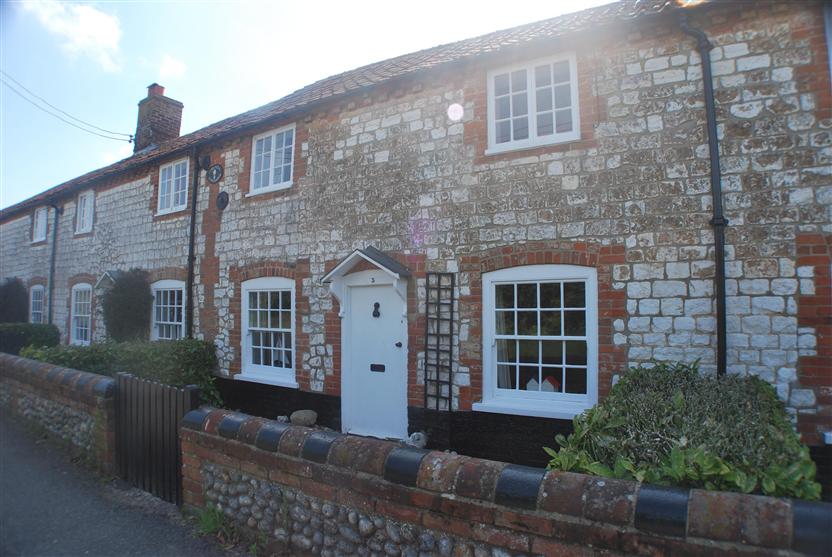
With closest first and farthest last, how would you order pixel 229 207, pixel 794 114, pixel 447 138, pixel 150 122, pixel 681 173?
pixel 794 114 < pixel 681 173 < pixel 447 138 < pixel 229 207 < pixel 150 122

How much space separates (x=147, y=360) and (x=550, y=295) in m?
7.25

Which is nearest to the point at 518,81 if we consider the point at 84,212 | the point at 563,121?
the point at 563,121

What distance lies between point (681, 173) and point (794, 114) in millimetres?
1157

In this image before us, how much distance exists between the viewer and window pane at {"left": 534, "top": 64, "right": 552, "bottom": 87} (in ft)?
20.7

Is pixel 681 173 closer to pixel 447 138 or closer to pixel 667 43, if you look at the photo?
pixel 667 43

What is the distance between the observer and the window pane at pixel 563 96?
6184mm

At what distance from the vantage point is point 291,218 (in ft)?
28.1

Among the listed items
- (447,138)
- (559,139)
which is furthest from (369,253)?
(559,139)

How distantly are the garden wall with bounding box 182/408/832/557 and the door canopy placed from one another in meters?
3.06

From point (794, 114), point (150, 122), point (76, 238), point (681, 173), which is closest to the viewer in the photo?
point (794, 114)

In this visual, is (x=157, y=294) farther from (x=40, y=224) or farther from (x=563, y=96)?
(x=563, y=96)

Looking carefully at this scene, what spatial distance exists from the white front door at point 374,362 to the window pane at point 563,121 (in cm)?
318

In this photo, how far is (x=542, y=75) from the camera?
634 cm

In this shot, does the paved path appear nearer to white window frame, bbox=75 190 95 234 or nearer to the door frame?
the door frame
